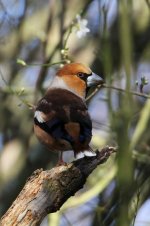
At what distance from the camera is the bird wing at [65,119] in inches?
130

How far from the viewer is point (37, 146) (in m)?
5.55

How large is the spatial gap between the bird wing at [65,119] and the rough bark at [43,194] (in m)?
0.16

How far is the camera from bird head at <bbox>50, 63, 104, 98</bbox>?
4461mm

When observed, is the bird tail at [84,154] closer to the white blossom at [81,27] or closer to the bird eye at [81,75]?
the bird eye at [81,75]

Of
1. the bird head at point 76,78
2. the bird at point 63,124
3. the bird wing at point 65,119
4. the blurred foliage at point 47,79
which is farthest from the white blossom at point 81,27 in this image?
the bird wing at point 65,119

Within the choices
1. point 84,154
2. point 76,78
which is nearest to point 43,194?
point 84,154

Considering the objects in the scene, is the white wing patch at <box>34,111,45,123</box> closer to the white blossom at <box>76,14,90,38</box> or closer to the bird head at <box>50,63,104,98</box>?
the bird head at <box>50,63,104,98</box>

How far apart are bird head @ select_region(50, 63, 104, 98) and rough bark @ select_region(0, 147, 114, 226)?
132cm

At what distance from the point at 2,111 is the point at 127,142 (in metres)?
3.94


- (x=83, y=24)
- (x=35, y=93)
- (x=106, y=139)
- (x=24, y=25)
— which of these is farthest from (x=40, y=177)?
(x=24, y=25)

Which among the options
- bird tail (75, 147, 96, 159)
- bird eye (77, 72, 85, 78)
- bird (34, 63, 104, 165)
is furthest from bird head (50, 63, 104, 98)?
bird tail (75, 147, 96, 159)

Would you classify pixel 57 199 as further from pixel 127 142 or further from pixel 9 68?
pixel 9 68

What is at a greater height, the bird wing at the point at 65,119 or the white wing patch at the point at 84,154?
the bird wing at the point at 65,119

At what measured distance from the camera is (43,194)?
3.10m
